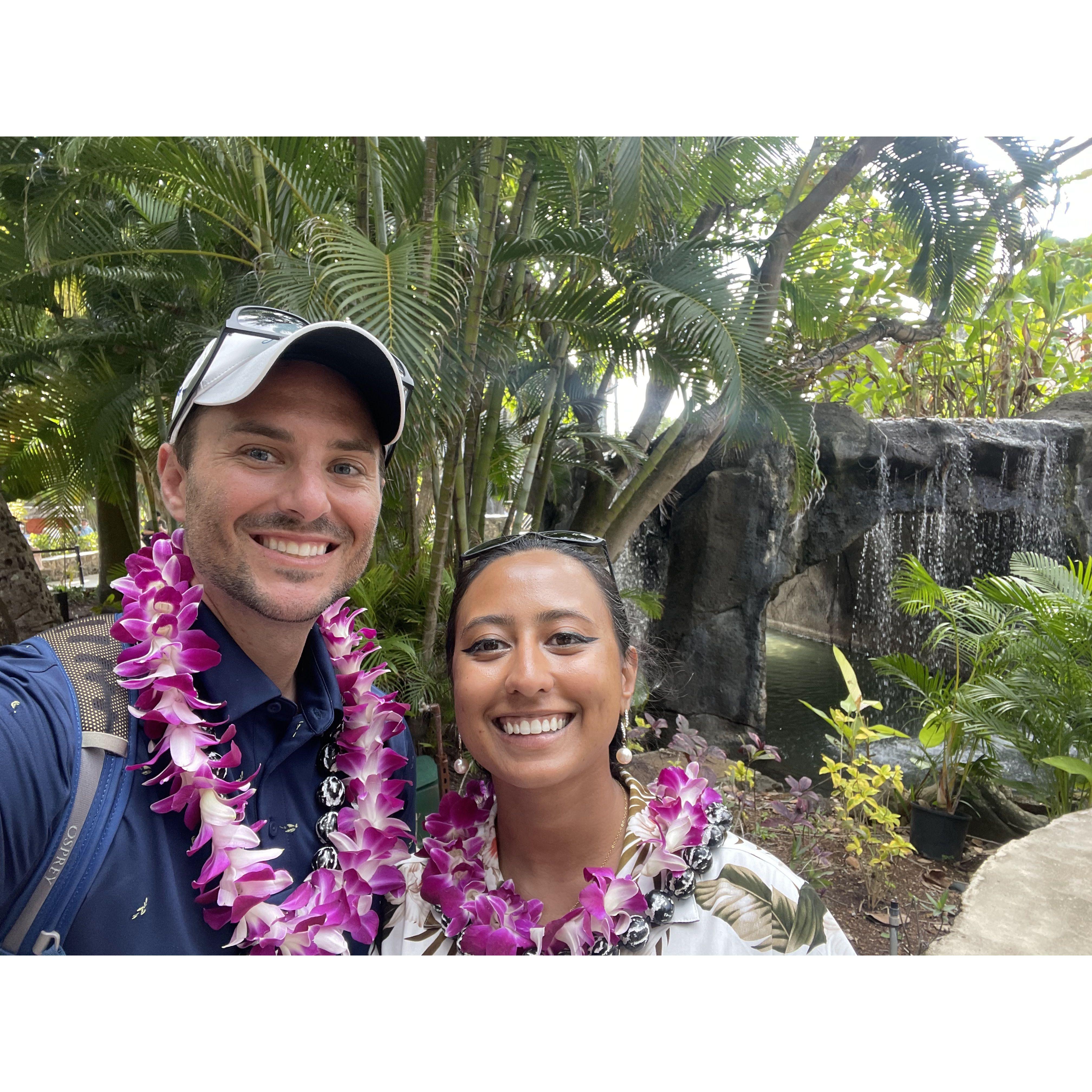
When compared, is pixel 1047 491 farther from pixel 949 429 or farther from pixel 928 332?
pixel 928 332

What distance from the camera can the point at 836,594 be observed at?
10602mm

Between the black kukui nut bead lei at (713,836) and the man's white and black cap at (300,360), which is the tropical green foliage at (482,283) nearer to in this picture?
the man's white and black cap at (300,360)

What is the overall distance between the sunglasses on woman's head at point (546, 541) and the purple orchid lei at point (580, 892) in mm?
360

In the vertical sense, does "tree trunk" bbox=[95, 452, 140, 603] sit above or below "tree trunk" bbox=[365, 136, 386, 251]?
below

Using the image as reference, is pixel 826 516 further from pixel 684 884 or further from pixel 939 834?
pixel 684 884

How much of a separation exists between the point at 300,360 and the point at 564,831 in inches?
31.3

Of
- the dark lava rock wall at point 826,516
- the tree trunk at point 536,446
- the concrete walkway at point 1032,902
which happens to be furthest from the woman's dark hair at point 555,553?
the dark lava rock wall at point 826,516

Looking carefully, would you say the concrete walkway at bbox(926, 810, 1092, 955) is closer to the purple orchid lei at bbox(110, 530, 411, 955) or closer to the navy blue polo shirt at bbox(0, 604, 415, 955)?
the purple orchid lei at bbox(110, 530, 411, 955)

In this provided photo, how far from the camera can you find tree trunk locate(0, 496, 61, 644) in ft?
14.4

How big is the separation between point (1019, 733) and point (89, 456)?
5413 mm

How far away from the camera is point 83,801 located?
906mm

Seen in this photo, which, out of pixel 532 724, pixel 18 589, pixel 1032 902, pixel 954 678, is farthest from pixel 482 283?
pixel 954 678

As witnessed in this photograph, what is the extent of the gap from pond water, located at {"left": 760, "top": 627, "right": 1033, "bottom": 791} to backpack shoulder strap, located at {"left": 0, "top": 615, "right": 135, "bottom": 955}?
5010 millimetres

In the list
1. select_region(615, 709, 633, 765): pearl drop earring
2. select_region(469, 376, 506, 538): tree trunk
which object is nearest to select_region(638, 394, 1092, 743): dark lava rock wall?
select_region(469, 376, 506, 538): tree trunk
